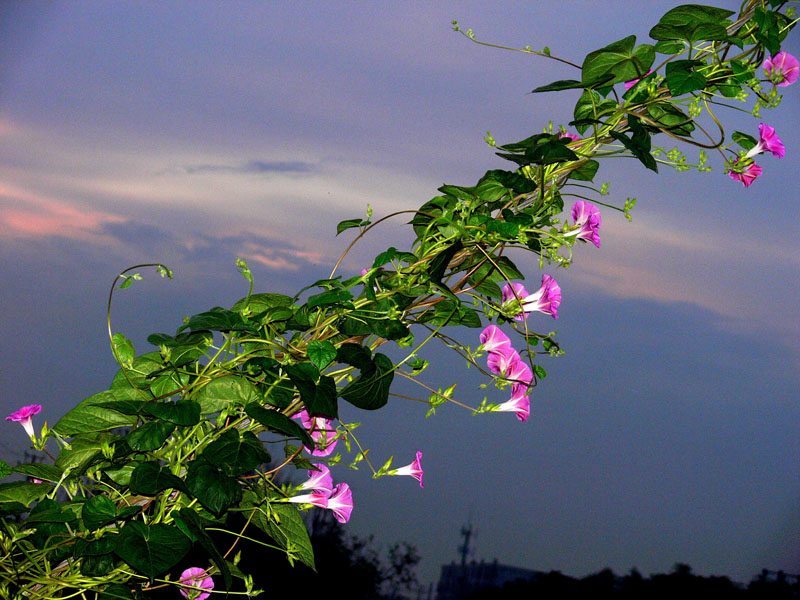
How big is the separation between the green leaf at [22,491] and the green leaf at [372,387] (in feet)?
1.73

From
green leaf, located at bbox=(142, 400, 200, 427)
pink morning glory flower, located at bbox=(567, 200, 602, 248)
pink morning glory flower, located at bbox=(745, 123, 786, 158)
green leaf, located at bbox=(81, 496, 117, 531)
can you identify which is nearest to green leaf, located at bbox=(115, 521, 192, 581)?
green leaf, located at bbox=(81, 496, 117, 531)

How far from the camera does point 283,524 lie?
1.11 m

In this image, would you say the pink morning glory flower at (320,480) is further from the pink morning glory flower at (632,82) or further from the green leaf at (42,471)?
the pink morning glory flower at (632,82)

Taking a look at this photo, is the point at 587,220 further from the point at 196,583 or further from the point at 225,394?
the point at 196,583

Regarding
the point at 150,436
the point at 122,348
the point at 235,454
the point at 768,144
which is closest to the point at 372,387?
the point at 235,454

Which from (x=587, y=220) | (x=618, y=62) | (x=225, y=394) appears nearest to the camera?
(x=225, y=394)

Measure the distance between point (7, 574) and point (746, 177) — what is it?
1468mm

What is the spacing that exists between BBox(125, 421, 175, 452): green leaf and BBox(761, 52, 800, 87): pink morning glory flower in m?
1.19

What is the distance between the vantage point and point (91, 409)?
104 centimetres

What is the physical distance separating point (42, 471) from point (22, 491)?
6cm

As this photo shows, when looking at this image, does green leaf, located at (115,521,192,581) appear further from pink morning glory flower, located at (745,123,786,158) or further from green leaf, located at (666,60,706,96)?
pink morning glory flower, located at (745,123,786,158)

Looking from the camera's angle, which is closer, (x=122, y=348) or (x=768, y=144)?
(x=122, y=348)

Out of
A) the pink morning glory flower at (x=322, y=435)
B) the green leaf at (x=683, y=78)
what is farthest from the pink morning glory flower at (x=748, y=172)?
the pink morning glory flower at (x=322, y=435)

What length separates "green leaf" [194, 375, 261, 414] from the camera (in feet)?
3.22
